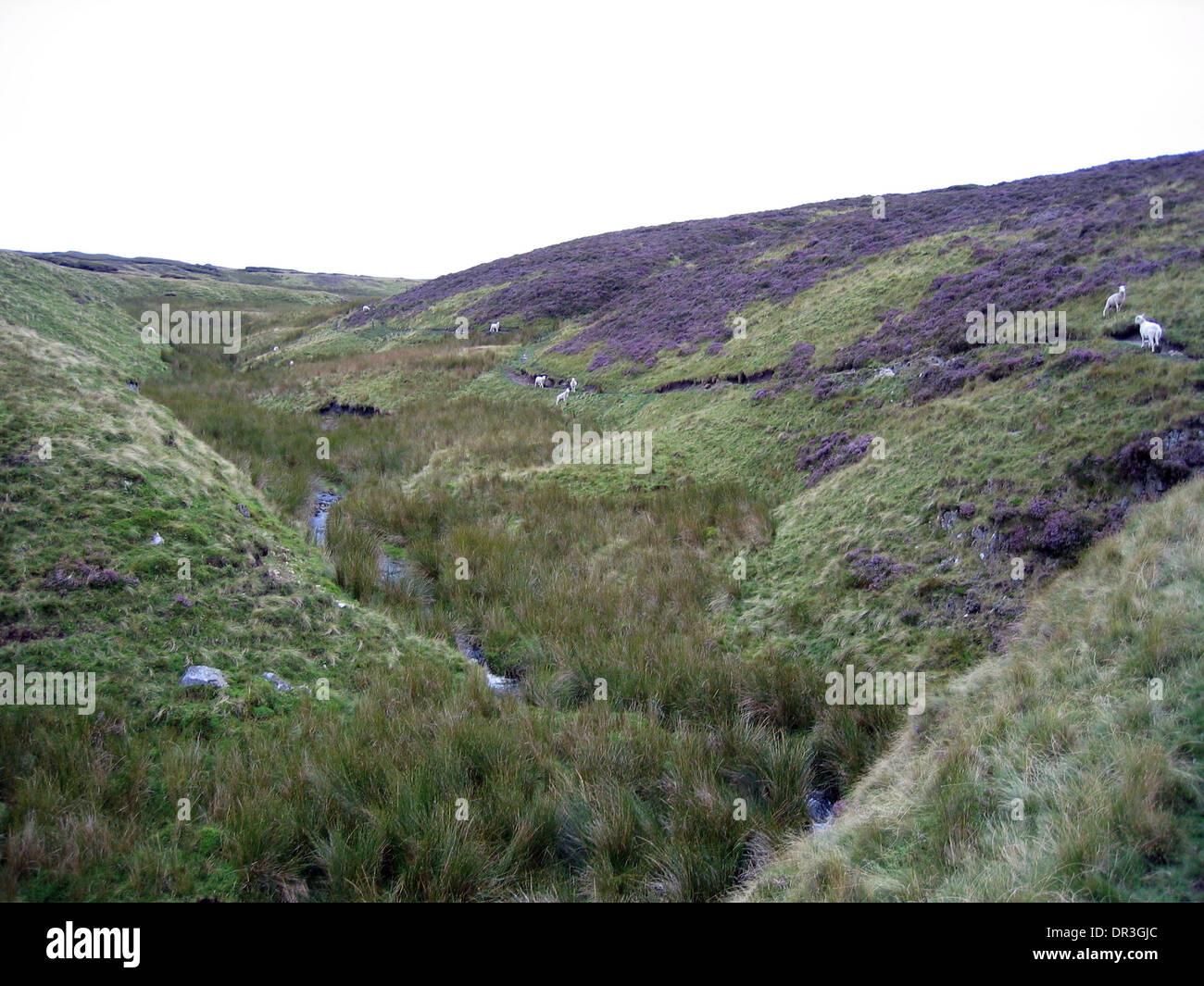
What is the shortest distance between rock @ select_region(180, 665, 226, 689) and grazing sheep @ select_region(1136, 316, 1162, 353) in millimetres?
12920

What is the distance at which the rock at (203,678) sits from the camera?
5445mm

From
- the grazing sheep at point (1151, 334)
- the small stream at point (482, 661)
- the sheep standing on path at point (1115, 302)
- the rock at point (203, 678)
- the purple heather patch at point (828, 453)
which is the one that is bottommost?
the small stream at point (482, 661)

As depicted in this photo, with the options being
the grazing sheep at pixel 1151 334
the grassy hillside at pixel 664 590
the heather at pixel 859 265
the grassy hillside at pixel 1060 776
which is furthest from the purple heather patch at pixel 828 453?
the grassy hillside at pixel 1060 776

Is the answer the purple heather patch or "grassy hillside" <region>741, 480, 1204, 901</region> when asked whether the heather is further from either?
"grassy hillside" <region>741, 480, 1204, 901</region>

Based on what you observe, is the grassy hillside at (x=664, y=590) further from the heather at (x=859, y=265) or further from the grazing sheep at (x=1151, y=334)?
the grazing sheep at (x=1151, y=334)

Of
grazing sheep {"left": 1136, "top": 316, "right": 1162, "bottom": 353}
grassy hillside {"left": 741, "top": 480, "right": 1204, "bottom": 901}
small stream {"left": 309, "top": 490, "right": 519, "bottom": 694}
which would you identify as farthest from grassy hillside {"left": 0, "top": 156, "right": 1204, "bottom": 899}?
grazing sheep {"left": 1136, "top": 316, "right": 1162, "bottom": 353}

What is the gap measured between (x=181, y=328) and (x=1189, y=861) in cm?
5067

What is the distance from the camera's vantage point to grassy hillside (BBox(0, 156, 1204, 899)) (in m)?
3.88

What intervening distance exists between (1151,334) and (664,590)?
8.32m

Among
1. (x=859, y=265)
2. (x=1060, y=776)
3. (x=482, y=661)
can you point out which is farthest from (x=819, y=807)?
(x=859, y=265)

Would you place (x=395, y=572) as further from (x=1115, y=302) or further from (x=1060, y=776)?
(x=1115, y=302)

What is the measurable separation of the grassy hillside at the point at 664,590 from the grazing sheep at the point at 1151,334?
1.13ft

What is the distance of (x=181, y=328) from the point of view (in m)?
39.9

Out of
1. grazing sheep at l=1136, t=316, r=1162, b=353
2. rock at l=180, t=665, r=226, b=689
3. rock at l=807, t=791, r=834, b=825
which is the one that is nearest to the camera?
rock at l=807, t=791, r=834, b=825
